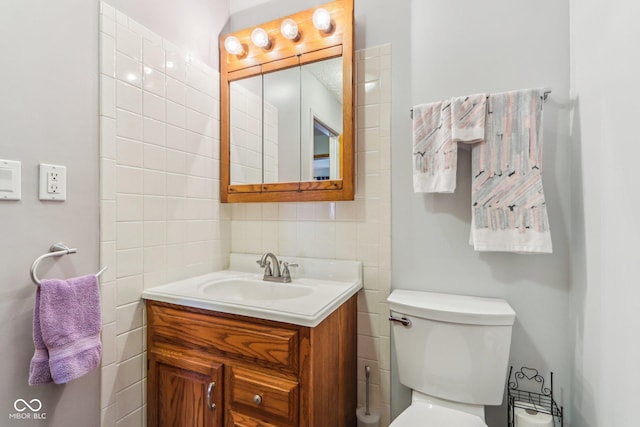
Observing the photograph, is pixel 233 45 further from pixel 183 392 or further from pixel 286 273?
pixel 183 392

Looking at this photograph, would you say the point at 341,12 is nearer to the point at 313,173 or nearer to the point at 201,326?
the point at 313,173

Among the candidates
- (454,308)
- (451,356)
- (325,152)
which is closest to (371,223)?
(325,152)

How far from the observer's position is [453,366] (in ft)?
3.65

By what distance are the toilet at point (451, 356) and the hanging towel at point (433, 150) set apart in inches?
18.7

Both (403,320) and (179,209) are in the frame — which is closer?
(403,320)

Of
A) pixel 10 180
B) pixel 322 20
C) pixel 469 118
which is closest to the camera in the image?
pixel 10 180

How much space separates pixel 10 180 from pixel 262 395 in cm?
104

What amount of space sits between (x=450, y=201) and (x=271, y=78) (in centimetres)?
111

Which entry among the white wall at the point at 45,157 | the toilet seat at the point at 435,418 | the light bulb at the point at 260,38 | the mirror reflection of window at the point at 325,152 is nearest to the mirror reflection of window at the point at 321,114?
the mirror reflection of window at the point at 325,152

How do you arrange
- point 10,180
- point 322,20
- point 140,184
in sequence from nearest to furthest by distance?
1. point 10,180
2. point 140,184
3. point 322,20

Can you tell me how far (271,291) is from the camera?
57.0 inches

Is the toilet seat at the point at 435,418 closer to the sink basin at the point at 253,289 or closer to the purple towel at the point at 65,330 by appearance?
the sink basin at the point at 253,289

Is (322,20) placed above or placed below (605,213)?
above

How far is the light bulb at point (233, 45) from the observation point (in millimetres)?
1607
